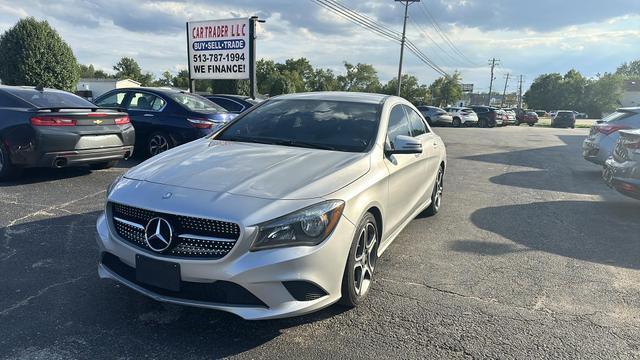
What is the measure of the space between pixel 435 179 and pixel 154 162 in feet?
11.6

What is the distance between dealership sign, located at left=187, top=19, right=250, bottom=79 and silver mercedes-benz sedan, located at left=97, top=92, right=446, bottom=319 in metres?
12.8

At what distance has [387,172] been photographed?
3.71 m

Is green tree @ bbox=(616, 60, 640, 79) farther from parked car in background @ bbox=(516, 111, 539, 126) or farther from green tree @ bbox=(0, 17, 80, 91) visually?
green tree @ bbox=(0, 17, 80, 91)

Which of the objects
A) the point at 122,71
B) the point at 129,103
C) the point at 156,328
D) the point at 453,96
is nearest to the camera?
the point at 156,328

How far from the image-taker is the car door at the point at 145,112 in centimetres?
885

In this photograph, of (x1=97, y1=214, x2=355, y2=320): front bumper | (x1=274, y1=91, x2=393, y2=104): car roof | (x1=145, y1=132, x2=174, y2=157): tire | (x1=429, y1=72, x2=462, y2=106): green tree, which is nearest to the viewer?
(x1=97, y1=214, x2=355, y2=320): front bumper

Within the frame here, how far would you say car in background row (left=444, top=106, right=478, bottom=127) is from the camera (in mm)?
33406

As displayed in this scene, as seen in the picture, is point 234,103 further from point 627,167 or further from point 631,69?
point 631,69

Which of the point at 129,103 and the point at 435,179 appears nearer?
the point at 435,179

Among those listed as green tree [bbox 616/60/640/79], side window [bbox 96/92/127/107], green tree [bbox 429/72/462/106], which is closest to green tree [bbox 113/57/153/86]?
green tree [bbox 429/72/462/106]

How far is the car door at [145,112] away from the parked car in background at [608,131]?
899cm

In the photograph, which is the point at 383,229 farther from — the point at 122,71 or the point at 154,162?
the point at 122,71

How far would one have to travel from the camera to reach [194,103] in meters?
9.08

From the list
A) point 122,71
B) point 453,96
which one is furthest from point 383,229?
point 122,71
